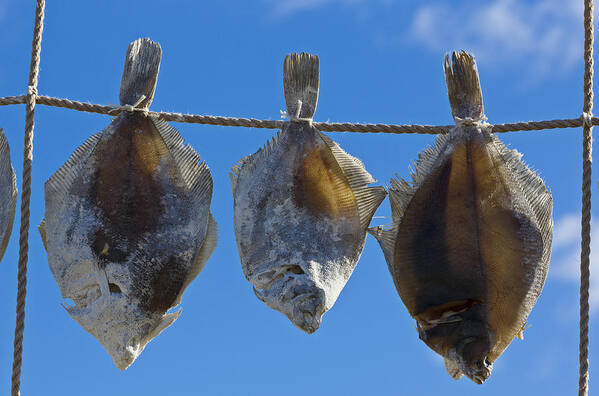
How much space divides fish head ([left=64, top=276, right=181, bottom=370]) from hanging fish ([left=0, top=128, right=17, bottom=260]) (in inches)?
14.7

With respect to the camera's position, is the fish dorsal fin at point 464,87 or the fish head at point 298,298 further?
the fish dorsal fin at point 464,87

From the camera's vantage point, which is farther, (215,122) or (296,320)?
(215,122)

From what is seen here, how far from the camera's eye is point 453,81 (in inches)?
174

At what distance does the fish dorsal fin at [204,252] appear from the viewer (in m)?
4.43

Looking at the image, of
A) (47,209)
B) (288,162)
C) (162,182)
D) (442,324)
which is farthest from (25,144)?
(442,324)

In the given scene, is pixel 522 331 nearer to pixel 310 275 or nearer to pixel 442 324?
pixel 442 324

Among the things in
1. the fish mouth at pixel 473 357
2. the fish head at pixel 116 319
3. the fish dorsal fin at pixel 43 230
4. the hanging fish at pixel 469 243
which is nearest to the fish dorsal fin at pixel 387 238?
the hanging fish at pixel 469 243

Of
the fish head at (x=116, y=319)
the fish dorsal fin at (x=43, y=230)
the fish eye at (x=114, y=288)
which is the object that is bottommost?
the fish head at (x=116, y=319)

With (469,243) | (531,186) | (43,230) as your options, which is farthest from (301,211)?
(43,230)

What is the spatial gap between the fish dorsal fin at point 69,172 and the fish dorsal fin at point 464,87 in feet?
4.48

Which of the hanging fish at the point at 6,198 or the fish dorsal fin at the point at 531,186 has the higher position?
the fish dorsal fin at the point at 531,186

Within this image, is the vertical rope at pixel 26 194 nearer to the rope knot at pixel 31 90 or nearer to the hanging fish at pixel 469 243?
the rope knot at pixel 31 90

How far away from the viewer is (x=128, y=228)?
438 cm

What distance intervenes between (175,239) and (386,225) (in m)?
0.80
